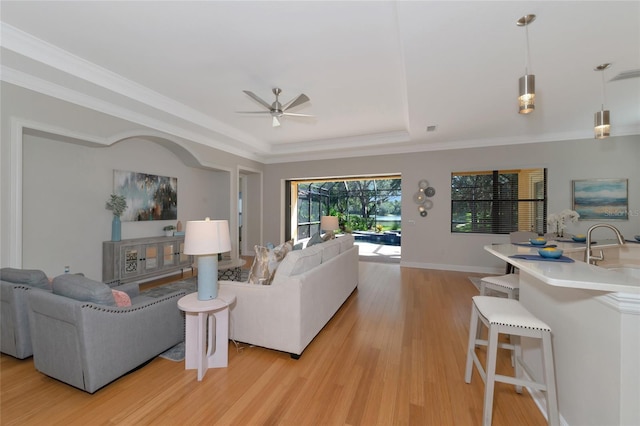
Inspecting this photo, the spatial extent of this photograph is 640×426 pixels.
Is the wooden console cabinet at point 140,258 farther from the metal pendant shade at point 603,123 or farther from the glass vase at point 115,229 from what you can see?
the metal pendant shade at point 603,123

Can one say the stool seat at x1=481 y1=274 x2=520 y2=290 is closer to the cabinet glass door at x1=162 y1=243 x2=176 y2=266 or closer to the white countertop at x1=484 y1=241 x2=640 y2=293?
the white countertop at x1=484 y1=241 x2=640 y2=293

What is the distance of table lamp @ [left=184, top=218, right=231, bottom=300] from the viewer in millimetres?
1955

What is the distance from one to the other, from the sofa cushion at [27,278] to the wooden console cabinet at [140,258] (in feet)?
4.49

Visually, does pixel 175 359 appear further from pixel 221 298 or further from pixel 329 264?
pixel 329 264

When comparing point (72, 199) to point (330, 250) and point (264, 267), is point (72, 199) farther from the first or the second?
point (330, 250)

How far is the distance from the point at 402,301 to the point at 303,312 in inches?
78.4

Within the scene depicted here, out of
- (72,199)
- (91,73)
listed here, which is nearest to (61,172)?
(72,199)

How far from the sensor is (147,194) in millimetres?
4602

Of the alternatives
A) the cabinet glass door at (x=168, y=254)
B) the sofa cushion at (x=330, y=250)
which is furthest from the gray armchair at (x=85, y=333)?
the cabinet glass door at (x=168, y=254)

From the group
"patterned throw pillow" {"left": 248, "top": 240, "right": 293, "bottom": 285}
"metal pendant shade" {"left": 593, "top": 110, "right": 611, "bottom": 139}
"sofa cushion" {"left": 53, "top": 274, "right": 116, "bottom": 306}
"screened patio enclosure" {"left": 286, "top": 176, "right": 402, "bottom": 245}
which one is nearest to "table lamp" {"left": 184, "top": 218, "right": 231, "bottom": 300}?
"patterned throw pillow" {"left": 248, "top": 240, "right": 293, "bottom": 285}

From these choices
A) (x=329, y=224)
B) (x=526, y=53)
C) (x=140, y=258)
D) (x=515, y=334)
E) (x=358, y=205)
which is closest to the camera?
(x=515, y=334)

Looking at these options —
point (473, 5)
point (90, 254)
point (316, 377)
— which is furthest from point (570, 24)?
point (90, 254)

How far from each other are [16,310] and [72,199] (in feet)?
6.95

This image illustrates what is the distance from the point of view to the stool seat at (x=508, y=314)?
1.47m
